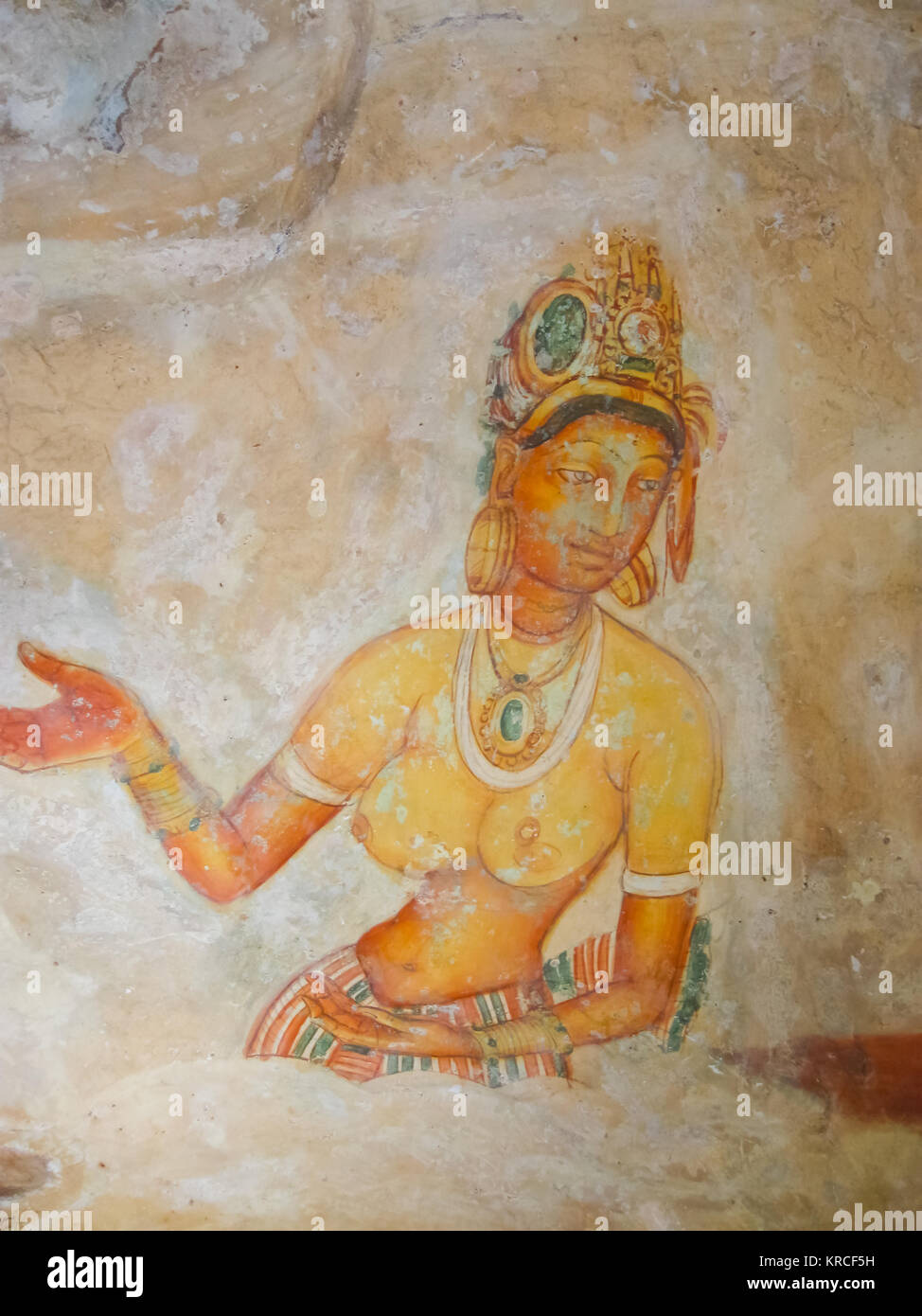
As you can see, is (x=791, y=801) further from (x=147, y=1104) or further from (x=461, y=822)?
(x=147, y=1104)

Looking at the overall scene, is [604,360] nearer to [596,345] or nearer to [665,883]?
[596,345]

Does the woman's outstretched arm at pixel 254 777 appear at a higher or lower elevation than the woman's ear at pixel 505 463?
lower

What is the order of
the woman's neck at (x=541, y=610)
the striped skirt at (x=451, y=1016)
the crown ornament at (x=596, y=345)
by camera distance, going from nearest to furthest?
the crown ornament at (x=596, y=345), the woman's neck at (x=541, y=610), the striped skirt at (x=451, y=1016)

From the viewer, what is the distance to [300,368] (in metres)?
5.88

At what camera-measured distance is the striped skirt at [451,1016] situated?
19.7ft

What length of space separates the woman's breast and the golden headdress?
5.37 ft

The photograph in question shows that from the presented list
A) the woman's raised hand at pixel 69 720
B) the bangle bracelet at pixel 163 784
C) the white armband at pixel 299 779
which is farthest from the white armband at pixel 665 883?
the woman's raised hand at pixel 69 720

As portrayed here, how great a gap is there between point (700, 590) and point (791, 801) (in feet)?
3.75

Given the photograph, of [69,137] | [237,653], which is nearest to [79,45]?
[69,137]

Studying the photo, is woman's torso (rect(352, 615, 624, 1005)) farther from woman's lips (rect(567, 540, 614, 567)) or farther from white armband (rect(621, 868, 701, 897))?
woman's lips (rect(567, 540, 614, 567))

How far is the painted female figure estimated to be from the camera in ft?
19.1

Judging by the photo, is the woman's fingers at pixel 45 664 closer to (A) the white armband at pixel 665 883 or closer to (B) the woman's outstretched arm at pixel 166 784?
(B) the woman's outstretched arm at pixel 166 784

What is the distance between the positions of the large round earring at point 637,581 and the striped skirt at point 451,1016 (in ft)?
5.58

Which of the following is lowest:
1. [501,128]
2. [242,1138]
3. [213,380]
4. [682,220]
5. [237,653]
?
[242,1138]
